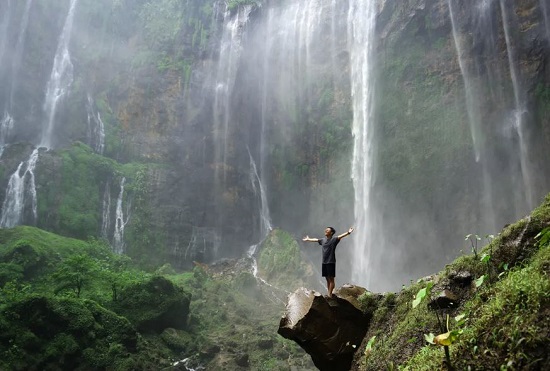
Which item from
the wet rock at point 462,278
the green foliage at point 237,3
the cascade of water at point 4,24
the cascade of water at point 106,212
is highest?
the green foliage at point 237,3

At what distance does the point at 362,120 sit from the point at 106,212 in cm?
1698

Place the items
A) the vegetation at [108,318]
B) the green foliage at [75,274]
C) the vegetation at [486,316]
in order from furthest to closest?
the green foliage at [75,274] < the vegetation at [108,318] < the vegetation at [486,316]

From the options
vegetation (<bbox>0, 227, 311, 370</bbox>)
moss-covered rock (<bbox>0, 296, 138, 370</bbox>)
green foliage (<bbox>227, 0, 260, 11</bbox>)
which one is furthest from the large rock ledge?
green foliage (<bbox>227, 0, 260, 11</bbox>)

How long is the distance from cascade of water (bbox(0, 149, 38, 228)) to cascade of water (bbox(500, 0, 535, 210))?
26.0 m

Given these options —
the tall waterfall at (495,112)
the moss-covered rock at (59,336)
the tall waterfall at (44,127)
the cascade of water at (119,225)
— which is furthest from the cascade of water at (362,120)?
the tall waterfall at (44,127)

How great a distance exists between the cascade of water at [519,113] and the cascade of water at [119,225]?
22.5m

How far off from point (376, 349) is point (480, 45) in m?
20.8

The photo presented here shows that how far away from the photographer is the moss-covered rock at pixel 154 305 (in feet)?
48.6

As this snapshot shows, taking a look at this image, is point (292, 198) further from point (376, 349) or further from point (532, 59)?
point (376, 349)

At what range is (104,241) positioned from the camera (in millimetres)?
23594

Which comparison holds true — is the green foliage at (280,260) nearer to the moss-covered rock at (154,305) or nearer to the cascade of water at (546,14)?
the moss-covered rock at (154,305)

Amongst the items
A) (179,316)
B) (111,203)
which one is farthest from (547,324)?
(111,203)

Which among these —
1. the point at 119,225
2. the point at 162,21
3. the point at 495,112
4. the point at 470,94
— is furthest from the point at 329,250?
the point at 162,21

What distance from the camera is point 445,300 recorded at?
4.64 meters
